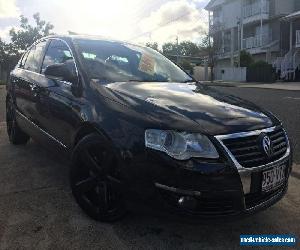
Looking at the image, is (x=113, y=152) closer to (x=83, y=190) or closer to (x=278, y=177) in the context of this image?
(x=83, y=190)

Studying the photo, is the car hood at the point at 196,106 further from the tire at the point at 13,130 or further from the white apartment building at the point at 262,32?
the white apartment building at the point at 262,32

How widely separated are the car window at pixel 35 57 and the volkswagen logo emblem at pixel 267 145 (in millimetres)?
3097

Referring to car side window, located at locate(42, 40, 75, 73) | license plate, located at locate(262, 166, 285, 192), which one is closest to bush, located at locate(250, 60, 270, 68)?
car side window, located at locate(42, 40, 75, 73)

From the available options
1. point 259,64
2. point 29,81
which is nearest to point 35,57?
point 29,81

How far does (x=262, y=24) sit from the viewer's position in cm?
3931

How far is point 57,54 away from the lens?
16.3 ft

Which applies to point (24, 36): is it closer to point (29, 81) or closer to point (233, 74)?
point (233, 74)

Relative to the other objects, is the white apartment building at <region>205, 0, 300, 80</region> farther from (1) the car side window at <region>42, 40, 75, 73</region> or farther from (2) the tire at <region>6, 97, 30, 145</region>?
(1) the car side window at <region>42, 40, 75, 73</region>

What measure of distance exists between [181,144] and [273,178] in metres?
0.81

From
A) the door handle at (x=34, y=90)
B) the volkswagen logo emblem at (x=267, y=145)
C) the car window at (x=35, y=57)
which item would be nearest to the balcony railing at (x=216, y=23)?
the car window at (x=35, y=57)

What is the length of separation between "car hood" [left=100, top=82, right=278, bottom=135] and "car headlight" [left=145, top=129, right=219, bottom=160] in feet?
0.26

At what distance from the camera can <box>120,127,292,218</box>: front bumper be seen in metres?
2.98

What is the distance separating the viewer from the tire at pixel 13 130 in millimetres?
6363

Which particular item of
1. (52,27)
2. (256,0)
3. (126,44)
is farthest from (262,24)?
(126,44)
